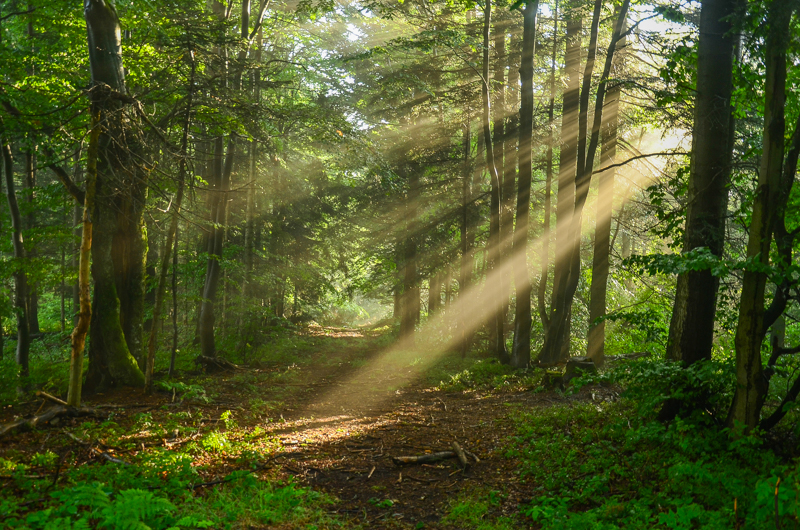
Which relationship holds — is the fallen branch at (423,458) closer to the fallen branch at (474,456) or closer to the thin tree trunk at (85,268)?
the fallen branch at (474,456)

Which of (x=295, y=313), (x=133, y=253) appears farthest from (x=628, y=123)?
(x=295, y=313)

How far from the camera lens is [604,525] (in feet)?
13.5

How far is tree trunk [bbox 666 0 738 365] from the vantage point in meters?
6.09

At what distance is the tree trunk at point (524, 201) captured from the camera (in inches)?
488

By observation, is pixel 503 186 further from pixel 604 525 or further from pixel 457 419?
pixel 604 525

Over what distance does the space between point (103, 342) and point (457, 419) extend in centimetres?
684

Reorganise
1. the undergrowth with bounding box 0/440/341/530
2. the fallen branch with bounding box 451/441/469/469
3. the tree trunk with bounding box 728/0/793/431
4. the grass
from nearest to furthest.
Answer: the undergrowth with bounding box 0/440/341/530 → the grass → the tree trunk with bounding box 728/0/793/431 → the fallen branch with bounding box 451/441/469/469

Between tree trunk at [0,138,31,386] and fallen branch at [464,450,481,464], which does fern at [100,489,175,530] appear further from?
tree trunk at [0,138,31,386]

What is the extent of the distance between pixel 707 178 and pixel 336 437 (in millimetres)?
6598

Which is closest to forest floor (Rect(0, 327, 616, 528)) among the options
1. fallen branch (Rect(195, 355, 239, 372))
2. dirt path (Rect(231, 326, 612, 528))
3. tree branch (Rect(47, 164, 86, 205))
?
dirt path (Rect(231, 326, 612, 528))

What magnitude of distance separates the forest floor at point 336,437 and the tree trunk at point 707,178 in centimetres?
→ 299

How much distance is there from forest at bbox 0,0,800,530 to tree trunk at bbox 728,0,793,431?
24mm

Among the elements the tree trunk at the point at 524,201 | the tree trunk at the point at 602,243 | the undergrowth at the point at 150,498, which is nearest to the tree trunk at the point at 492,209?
the tree trunk at the point at 524,201

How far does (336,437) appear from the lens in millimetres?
7598
